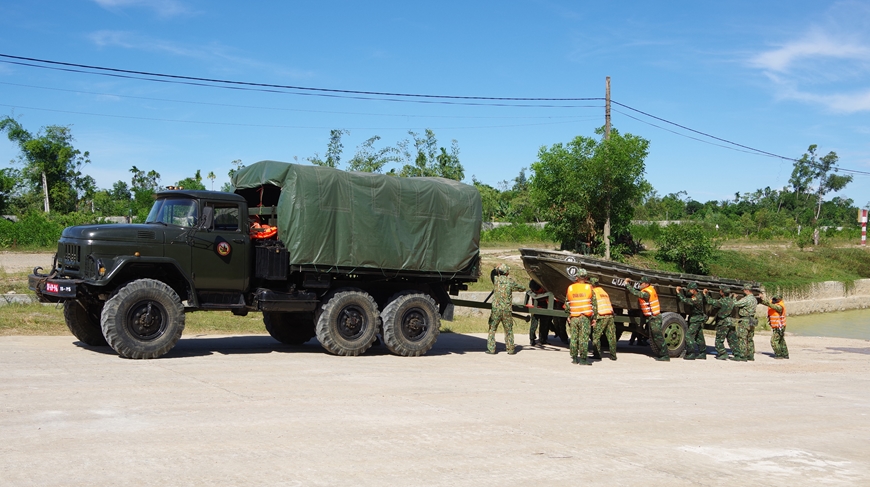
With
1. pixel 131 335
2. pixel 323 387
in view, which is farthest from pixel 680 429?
pixel 131 335

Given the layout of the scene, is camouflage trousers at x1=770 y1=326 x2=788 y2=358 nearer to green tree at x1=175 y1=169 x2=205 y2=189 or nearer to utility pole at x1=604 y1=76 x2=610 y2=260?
utility pole at x1=604 y1=76 x2=610 y2=260

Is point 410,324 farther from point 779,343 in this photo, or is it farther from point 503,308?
point 779,343

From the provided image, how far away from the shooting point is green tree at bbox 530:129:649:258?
3412 cm

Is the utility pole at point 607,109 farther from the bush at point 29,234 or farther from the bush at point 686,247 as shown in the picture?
the bush at point 29,234

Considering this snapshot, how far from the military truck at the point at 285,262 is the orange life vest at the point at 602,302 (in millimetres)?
2373

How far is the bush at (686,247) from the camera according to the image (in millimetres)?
37062

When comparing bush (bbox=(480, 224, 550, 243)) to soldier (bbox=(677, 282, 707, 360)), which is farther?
bush (bbox=(480, 224, 550, 243))

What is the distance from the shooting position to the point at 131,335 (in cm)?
1175

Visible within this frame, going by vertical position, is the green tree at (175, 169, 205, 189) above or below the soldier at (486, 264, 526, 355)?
above

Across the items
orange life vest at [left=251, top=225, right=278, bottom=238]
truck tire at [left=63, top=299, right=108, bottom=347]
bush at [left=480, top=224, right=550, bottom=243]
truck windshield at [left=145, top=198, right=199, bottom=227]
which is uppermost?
bush at [left=480, top=224, right=550, bottom=243]

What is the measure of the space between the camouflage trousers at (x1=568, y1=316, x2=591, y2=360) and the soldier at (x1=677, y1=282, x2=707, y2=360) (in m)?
A: 3.22

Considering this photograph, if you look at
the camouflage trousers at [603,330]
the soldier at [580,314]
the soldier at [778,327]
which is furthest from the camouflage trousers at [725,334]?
the soldier at [580,314]

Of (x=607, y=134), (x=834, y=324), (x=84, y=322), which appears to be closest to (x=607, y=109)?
(x=607, y=134)

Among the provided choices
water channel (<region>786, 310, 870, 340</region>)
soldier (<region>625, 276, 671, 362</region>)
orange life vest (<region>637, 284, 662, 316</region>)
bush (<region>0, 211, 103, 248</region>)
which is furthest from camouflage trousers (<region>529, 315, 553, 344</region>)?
bush (<region>0, 211, 103, 248</region>)
